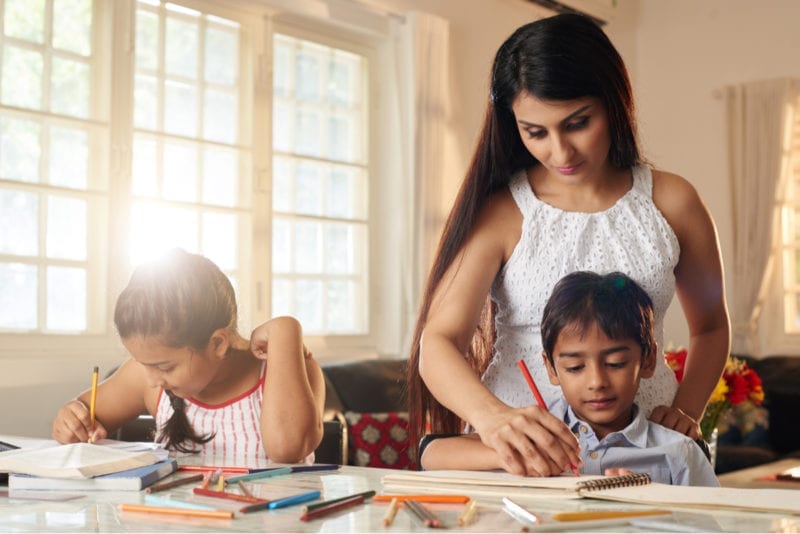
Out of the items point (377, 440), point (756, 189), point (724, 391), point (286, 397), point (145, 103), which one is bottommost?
point (377, 440)

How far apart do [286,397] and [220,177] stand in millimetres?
2972

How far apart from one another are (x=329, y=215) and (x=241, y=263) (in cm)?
66

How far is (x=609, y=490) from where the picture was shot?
3.70 feet

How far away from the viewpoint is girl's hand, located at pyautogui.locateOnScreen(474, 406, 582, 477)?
4.17ft

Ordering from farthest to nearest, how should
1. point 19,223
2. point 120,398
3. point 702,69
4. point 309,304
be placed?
point 702,69 → point 309,304 → point 19,223 → point 120,398

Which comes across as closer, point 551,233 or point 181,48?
point 551,233

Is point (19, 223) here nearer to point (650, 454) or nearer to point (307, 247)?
point (307, 247)

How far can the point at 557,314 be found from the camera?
1.63 metres

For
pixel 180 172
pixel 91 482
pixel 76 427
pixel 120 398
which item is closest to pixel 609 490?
pixel 91 482

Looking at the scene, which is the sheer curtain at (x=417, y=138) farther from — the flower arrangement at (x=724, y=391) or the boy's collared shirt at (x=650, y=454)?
the boy's collared shirt at (x=650, y=454)

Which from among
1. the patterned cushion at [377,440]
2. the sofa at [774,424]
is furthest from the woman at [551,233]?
the sofa at [774,424]

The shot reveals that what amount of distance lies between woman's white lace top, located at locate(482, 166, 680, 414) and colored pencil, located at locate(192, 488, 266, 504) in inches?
26.9

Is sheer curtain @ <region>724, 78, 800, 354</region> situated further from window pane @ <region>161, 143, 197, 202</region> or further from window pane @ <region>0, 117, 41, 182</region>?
window pane @ <region>0, 117, 41, 182</region>

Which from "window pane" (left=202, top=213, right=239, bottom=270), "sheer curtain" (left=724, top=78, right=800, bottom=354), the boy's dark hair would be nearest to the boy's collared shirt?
the boy's dark hair
